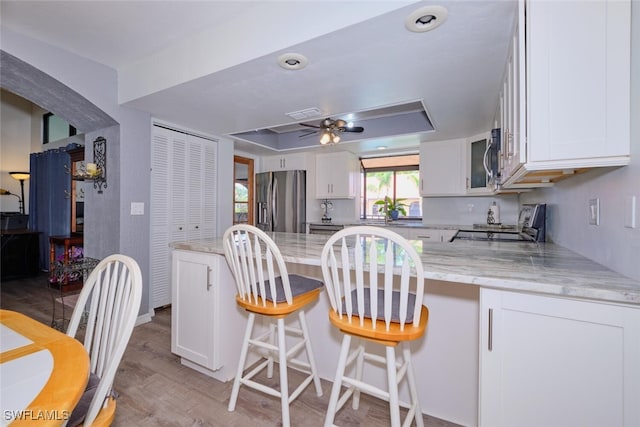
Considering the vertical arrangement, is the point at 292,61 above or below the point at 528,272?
above

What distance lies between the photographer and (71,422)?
877 mm

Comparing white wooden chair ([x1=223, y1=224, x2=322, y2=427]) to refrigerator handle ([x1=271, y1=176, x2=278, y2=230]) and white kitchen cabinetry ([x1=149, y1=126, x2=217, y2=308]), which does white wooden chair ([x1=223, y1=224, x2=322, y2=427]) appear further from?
refrigerator handle ([x1=271, y1=176, x2=278, y2=230])

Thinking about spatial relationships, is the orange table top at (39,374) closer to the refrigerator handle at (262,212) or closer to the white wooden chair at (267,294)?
the white wooden chair at (267,294)

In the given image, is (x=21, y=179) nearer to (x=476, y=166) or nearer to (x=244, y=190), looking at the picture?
(x=244, y=190)

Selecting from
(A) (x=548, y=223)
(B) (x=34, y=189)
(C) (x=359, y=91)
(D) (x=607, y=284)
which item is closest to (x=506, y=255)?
(D) (x=607, y=284)

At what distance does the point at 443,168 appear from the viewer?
3.91 m

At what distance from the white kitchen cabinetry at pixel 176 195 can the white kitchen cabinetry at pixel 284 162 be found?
134cm

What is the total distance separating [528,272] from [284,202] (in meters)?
3.97

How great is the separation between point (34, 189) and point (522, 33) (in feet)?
22.1

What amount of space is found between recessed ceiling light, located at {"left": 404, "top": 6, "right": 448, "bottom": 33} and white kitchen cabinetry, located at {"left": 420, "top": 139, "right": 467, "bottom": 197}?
8.46 ft

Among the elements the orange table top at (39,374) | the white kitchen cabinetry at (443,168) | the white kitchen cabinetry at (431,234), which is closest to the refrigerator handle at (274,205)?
the white kitchen cabinetry at (431,234)

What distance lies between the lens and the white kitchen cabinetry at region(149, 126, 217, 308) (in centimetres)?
313

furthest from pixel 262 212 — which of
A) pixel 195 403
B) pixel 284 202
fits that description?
pixel 195 403

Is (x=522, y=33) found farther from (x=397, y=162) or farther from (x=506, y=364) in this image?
(x=397, y=162)
